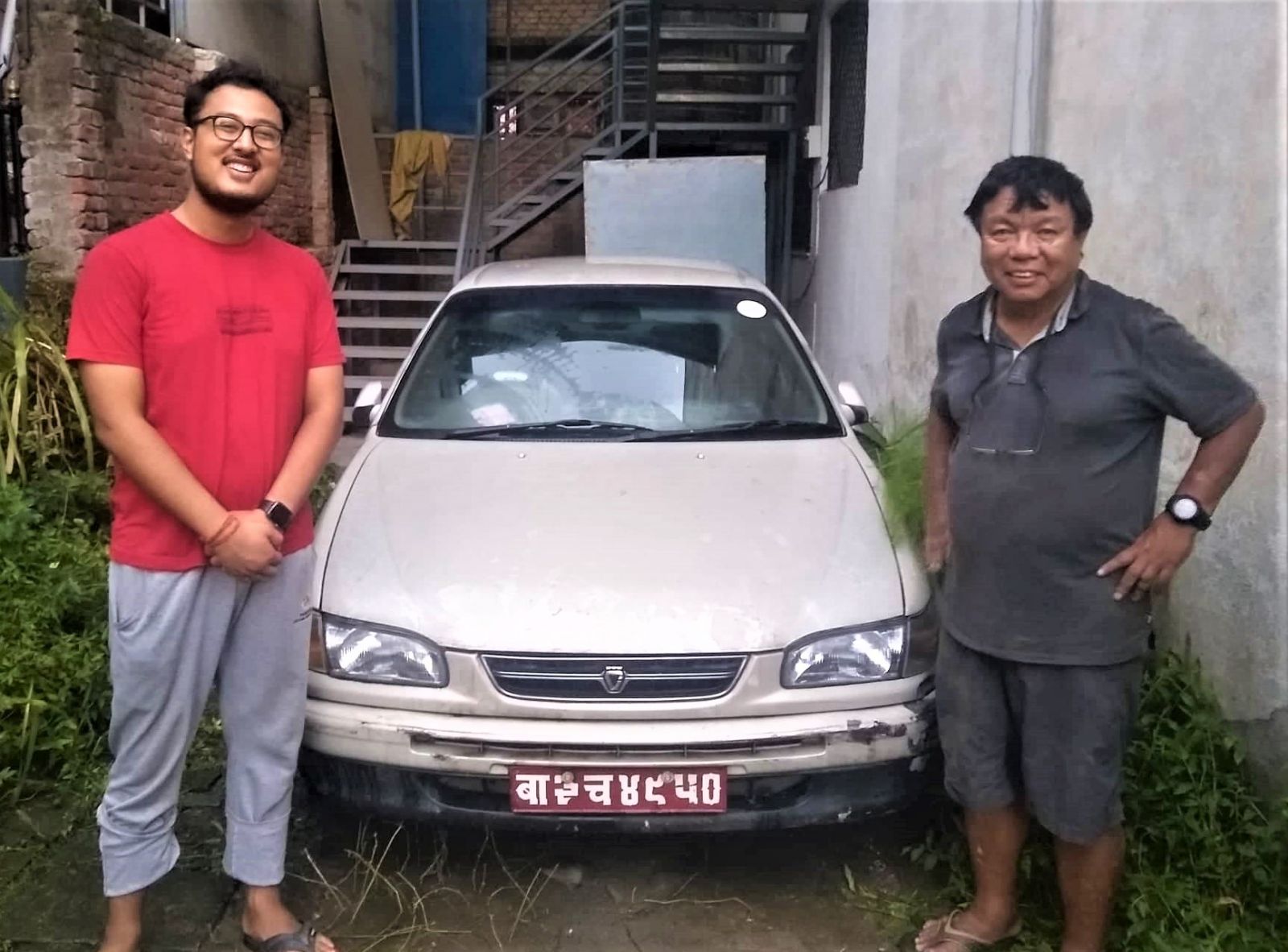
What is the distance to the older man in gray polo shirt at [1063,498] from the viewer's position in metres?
2.14

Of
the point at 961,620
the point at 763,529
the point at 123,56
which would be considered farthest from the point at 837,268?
the point at 961,620

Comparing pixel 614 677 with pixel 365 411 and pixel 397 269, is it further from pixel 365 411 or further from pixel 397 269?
pixel 397 269

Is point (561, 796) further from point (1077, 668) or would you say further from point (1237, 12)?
point (1237, 12)

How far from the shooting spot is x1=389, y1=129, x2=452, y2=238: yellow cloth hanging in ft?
38.3

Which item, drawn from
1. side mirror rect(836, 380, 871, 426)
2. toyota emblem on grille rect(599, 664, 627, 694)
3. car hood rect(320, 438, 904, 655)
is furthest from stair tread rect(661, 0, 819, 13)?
toyota emblem on grille rect(599, 664, 627, 694)

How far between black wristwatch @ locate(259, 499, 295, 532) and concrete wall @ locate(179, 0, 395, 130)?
6797 millimetres

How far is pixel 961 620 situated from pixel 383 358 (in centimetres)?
768

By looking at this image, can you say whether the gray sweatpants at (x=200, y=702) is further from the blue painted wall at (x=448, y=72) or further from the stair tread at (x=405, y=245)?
the blue painted wall at (x=448, y=72)

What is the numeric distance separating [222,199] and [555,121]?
11.5 metres

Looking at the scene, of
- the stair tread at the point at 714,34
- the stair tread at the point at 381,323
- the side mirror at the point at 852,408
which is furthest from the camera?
the stair tread at the point at 381,323

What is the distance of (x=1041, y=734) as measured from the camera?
2.31 meters

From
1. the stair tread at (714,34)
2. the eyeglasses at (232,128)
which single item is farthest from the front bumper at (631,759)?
the stair tread at (714,34)

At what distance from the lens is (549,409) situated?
3609 millimetres

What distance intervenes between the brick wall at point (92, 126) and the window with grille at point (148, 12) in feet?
0.79
